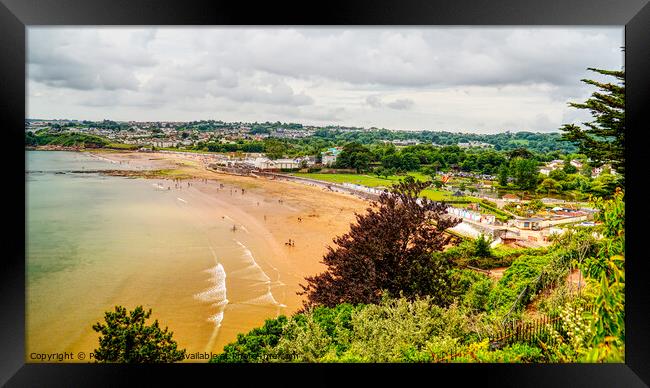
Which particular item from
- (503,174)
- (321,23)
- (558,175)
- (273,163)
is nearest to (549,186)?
(558,175)

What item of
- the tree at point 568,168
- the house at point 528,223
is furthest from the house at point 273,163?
the tree at point 568,168

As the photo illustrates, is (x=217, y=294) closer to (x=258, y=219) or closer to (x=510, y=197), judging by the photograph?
(x=258, y=219)

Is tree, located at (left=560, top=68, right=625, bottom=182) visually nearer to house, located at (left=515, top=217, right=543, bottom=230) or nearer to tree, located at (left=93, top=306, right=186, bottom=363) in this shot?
house, located at (left=515, top=217, right=543, bottom=230)

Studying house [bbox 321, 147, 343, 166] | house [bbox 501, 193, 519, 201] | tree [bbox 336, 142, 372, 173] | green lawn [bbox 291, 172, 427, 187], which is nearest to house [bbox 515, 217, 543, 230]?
house [bbox 501, 193, 519, 201]

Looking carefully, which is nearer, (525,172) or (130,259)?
(525,172)

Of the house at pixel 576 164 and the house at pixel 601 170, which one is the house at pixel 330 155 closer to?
the house at pixel 576 164
